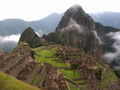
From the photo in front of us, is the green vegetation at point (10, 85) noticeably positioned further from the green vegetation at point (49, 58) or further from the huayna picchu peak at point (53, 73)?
the green vegetation at point (49, 58)

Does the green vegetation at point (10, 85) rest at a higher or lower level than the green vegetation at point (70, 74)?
higher

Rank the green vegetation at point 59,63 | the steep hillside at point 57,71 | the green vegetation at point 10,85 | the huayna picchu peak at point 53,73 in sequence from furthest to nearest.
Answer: the green vegetation at point 59,63
the steep hillside at point 57,71
the huayna picchu peak at point 53,73
the green vegetation at point 10,85

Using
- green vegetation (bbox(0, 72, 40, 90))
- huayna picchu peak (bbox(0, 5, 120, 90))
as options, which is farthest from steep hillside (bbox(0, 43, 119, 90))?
green vegetation (bbox(0, 72, 40, 90))

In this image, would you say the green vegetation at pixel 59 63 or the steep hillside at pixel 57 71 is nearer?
the steep hillside at pixel 57 71

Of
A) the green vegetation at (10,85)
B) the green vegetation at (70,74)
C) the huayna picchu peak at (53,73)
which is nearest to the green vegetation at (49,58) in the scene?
the huayna picchu peak at (53,73)

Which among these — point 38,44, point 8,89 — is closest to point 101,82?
point 8,89

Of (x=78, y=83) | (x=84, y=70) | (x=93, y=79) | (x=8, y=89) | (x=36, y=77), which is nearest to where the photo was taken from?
(x=8, y=89)

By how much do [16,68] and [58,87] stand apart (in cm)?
1753

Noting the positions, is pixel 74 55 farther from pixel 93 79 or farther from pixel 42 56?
pixel 93 79

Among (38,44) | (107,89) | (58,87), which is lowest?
(107,89)

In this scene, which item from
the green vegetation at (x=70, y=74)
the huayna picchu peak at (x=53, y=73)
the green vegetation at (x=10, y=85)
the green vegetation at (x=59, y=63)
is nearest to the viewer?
the green vegetation at (x=10, y=85)

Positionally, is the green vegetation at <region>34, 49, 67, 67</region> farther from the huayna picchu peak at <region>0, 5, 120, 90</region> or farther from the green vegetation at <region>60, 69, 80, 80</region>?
the green vegetation at <region>60, 69, 80, 80</region>

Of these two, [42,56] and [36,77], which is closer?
[36,77]

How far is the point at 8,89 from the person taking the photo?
103 ft
